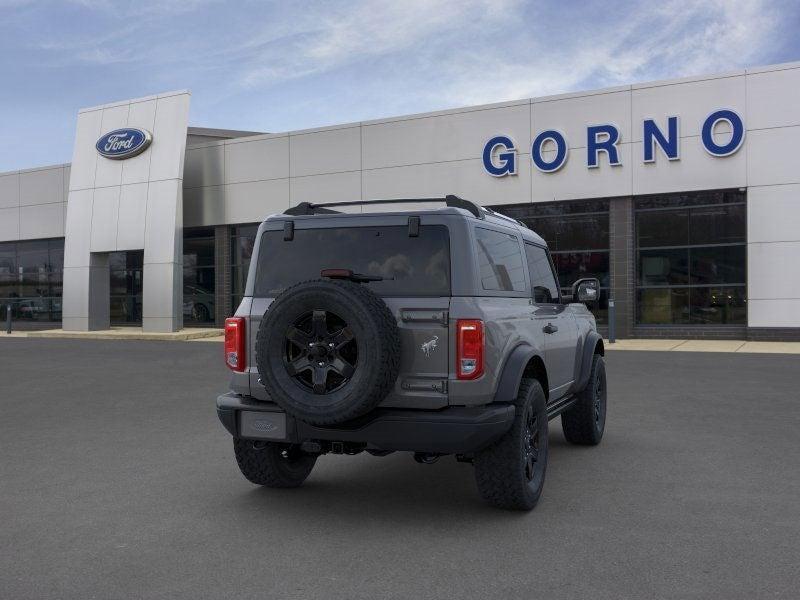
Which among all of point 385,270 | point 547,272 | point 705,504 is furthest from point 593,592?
point 547,272

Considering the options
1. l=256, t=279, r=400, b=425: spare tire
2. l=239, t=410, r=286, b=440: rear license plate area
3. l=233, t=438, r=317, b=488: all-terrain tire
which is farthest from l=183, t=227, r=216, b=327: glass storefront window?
l=256, t=279, r=400, b=425: spare tire

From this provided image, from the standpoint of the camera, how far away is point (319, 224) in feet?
17.1

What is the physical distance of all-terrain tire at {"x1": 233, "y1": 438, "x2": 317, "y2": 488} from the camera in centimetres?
546

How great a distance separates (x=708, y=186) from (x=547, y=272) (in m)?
16.0

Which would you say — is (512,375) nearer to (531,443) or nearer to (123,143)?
(531,443)

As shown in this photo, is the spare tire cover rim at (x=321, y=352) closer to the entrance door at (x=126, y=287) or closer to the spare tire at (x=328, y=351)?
the spare tire at (x=328, y=351)

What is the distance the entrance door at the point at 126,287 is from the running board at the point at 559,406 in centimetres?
2656

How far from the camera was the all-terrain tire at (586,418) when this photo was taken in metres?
7.10

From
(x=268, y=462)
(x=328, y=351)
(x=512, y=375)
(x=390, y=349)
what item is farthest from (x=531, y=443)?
(x=268, y=462)

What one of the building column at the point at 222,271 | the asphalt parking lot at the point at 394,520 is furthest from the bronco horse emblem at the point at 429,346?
the building column at the point at 222,271

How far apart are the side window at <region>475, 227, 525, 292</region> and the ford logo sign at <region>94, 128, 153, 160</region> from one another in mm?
23863

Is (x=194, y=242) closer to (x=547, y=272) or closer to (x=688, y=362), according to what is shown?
(x=688, y=362)

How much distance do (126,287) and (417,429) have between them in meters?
28.6

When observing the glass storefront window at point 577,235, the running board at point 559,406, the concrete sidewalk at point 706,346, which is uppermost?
the glass storefront window at point 577,235
